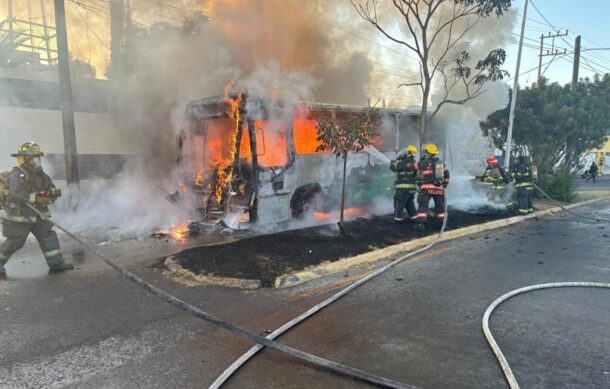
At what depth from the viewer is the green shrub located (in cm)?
1349

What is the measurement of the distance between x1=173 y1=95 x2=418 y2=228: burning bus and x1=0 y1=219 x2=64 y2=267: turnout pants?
2554mm

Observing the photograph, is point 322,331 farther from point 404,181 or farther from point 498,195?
point 498,195

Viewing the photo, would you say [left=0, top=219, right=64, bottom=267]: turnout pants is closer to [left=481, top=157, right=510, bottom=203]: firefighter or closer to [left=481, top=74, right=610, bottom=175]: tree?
[left=481, top=157, right=510, bottom=203]: firefighter

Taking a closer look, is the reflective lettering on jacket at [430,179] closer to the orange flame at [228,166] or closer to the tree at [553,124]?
the orange flame at [228,166]

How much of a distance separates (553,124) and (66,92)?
1341 centimetres

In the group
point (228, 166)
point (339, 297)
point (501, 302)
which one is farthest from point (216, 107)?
point (501, 302)

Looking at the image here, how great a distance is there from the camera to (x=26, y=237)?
556cm

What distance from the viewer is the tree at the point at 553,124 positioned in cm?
1322

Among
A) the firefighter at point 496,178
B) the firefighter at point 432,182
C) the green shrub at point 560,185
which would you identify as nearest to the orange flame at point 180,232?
the firefighter at point 432,182

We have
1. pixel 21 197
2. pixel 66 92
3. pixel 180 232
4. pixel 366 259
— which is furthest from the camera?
pixel 66 92

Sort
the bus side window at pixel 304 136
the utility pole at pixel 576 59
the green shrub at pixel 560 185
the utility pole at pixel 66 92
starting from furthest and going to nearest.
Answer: the utility pole at pixel 576 59 → the green shrub at pixel 560 185 → the utility pole at pixel 66 92 → the bus side window at pixel 304 136

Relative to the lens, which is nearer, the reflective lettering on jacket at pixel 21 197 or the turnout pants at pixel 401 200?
the reflective lettering on jacket at pixel 21 197

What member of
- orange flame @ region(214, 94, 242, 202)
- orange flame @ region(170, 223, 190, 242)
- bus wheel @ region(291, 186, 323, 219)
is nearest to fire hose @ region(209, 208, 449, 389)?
bus wheel @ region(291, 186, 323, 219)

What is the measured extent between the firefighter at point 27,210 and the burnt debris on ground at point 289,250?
5.30 ft
